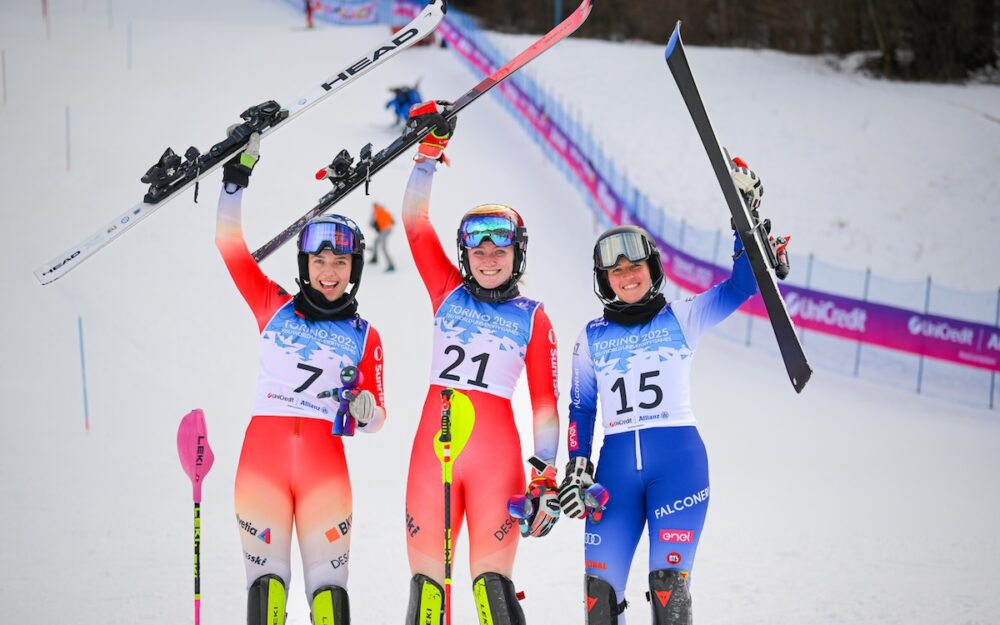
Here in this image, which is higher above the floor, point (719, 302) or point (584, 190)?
point (584, 190)

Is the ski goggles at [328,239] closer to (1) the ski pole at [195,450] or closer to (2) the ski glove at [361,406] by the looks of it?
(2) the ski glove at [361,406]

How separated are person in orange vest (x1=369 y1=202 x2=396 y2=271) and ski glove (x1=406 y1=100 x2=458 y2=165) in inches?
401

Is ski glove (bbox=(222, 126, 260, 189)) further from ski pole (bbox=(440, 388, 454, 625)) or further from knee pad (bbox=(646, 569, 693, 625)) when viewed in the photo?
knee pad (bbox=(646, 569, 693, 625))

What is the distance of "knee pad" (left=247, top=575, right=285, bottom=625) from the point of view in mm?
4516

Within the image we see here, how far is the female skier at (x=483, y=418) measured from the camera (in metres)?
4.66

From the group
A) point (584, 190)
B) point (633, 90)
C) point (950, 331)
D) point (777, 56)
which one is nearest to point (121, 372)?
point (950, 331)

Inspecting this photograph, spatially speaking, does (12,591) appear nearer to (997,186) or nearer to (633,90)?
(997,186)

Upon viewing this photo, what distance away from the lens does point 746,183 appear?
4.72m

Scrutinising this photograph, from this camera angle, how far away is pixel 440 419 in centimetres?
487

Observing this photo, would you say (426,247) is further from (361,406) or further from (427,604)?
(427,604)

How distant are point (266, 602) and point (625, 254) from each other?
230cm

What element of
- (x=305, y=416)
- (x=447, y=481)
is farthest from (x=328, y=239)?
(x=447, y=481)

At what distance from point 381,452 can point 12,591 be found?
13.5 ft

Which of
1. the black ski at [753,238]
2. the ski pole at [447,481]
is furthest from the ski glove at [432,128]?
the ski pole at [447,481]
